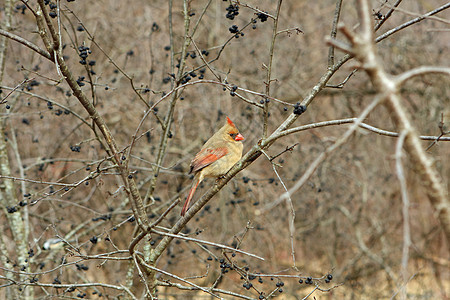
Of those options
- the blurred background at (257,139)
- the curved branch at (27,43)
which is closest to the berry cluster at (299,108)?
the curved branch at (27,43)

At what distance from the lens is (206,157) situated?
468cm

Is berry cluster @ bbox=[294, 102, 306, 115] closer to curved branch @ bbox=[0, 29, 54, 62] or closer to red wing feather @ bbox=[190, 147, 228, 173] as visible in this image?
curved branch @ bbox=[0, 29, 54, 62]

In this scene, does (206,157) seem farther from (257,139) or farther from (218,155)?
(257,139)

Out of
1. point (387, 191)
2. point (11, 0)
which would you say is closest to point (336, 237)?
point (387, 191)

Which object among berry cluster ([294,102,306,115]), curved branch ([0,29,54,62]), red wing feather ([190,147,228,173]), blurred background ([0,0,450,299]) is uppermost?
blurred background ([0,0,450,299])

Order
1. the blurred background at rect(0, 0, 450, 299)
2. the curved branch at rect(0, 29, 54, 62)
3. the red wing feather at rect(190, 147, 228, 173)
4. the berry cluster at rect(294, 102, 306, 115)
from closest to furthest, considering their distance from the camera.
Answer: the curved branch at rect(0, 29, 54, 62) → the berry cluster at rect(294, 102, 306, 115) → the red wing feather at rect(190, 147, 228, 173) → the blurred background at rect(0, 0, 450, 299)

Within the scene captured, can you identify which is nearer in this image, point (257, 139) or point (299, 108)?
point (299, 108)

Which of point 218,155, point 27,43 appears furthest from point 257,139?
point 27,43

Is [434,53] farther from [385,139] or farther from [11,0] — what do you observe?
[11,0]

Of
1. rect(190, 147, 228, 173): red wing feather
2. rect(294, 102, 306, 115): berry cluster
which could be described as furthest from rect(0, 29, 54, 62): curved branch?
rect(190, 147, 228, 173): red wing feather

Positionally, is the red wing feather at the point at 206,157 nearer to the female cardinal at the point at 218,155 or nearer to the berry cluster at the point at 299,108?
the female cardinal at the point at 218,155

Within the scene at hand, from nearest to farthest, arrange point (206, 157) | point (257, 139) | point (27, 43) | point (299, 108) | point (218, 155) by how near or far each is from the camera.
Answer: point (27, 43)
point (299, 108)
point (206, 157)
point (218, 155)
point (257, 139)

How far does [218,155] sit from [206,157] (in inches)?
5.8

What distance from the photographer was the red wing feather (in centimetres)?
466
